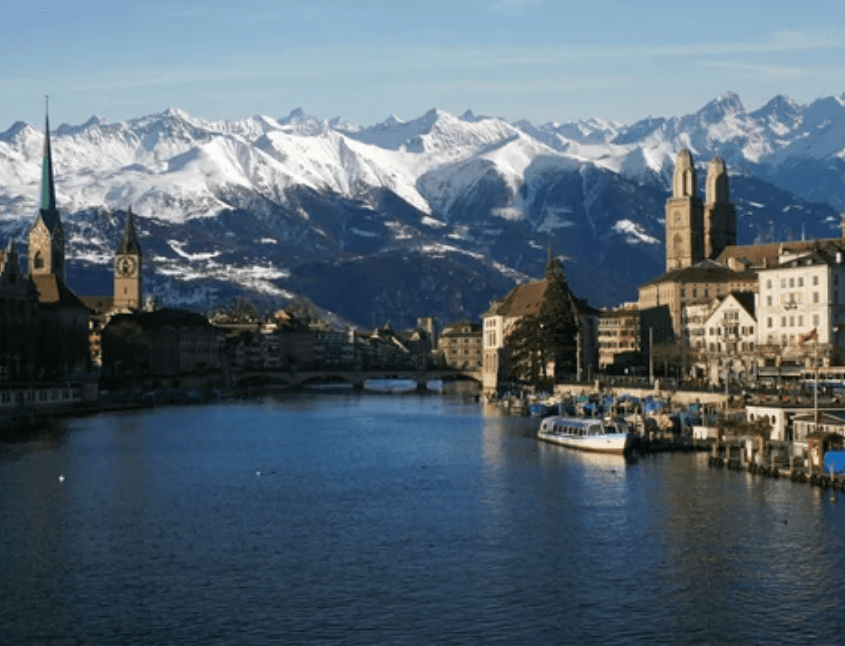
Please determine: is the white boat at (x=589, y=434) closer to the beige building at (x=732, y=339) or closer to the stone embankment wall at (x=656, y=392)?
the stone embankment wall at (x=656, y=392)

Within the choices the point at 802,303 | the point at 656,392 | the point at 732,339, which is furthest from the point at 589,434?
the point at 732,339

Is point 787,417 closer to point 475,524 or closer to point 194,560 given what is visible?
point 475,524

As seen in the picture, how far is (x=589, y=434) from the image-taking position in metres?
116

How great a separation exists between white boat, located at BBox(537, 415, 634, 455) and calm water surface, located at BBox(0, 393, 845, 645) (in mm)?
3002

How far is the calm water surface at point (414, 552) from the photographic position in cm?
5503

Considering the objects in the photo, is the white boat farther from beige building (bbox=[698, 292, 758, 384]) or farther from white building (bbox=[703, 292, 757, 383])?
white building (bbox=[703, 292, 757, 383])

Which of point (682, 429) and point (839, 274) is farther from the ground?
point (839, 274)

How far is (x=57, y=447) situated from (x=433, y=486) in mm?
40370

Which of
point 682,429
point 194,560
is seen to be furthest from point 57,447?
point 194,560

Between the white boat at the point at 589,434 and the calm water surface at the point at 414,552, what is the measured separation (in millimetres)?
3002

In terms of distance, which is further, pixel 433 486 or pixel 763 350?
pixel 763 350

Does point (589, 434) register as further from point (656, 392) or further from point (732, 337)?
point (732, 337)

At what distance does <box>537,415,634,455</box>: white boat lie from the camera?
363 feet

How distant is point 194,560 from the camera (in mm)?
67062
